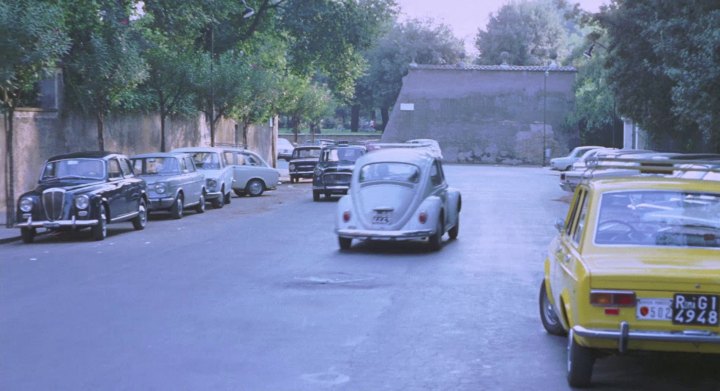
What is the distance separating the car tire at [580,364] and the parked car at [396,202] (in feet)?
27.6

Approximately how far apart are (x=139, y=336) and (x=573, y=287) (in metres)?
4.11

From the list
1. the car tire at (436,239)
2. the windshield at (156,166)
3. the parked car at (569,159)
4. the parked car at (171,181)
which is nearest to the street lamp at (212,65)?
the parked car at (171,181)

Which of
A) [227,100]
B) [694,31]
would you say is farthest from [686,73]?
[227,100]

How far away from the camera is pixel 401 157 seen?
16844 millimetres

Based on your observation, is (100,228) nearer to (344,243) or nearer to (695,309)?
(344,243)

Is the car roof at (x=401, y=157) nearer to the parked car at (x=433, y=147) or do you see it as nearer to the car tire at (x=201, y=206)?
the parked car at (x=433, y=147)

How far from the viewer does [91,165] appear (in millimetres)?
19312

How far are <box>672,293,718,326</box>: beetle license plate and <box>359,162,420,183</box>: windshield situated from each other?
9.90 m

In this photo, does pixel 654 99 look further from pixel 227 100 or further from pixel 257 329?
pixel 257 329

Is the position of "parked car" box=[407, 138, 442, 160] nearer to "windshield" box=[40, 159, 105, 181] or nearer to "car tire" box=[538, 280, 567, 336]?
"windshield" box=[40, 159, 105, 181]

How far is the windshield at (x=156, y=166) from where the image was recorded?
23.5m

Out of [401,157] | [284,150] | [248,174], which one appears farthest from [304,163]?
[284,150]

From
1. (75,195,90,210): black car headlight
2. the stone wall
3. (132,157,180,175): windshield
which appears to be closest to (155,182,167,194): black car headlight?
(132,157,180,175): windshield

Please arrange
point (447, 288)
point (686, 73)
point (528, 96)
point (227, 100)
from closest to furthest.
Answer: point (447, 288) < point (686, 73) < point (227, 100) < point (528, 96)
